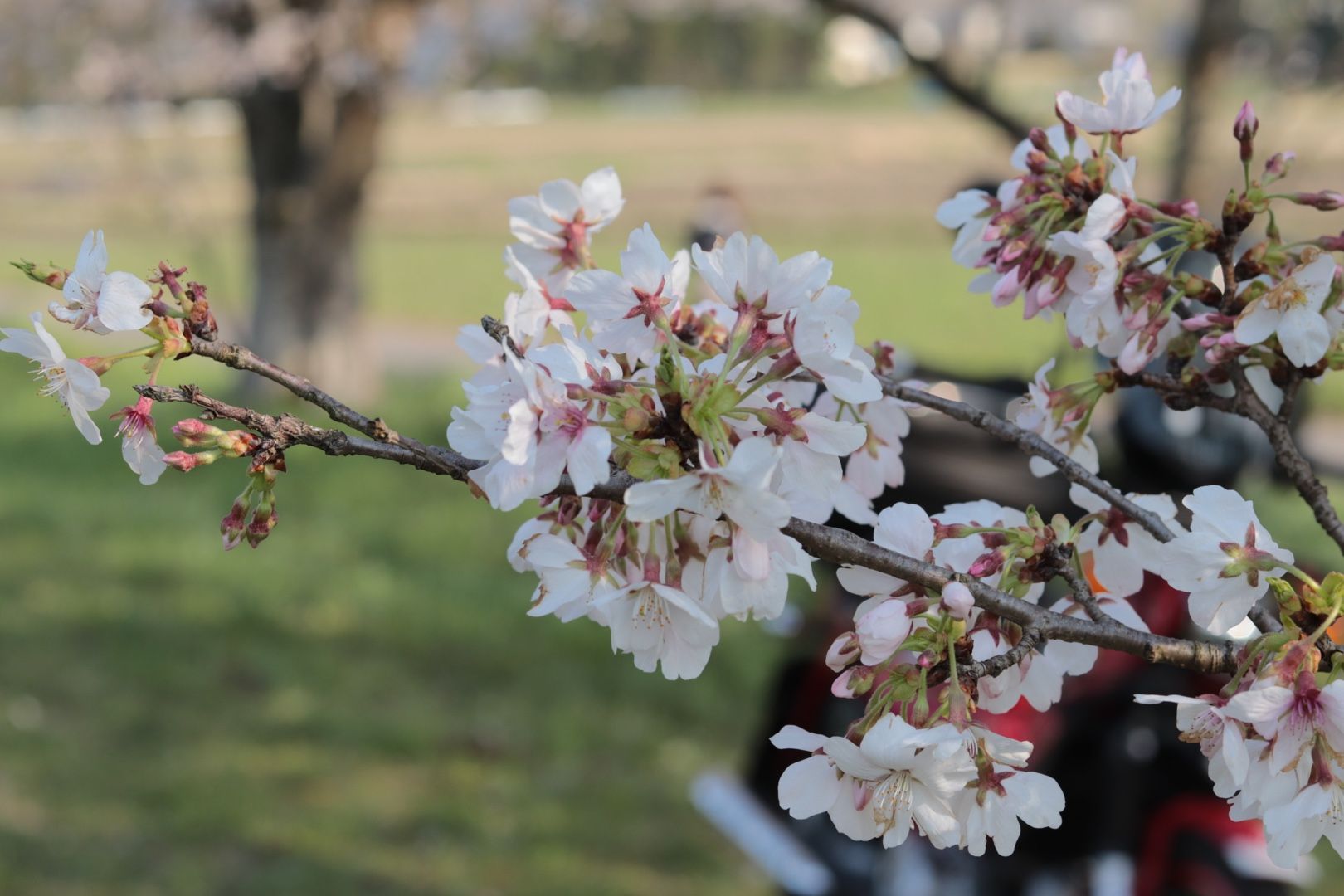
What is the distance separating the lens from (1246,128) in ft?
3.63

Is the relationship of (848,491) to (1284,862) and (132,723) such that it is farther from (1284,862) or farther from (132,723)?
(132,723)

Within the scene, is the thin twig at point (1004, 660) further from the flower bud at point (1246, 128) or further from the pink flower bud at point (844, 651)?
the flower bud at point (1246, 128)

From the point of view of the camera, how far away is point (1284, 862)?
2.91 ft

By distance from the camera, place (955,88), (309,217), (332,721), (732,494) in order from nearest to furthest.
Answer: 1. (732,494)
2. (955,88)
3. (332,721)
4. (309,217)

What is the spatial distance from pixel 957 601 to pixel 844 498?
0.23m

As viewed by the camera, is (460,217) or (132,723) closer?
(132,723)

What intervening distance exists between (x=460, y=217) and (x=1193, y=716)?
83.9ft

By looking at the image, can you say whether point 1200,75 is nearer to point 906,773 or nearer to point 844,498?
point 844,498

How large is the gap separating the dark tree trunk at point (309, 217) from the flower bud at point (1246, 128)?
813 centimetres

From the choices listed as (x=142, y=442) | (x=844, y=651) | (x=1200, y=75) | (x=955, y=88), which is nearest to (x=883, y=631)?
(x=844, y=651)

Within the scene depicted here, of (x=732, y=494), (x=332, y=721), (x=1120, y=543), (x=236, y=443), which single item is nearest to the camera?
(x=732, y=494)

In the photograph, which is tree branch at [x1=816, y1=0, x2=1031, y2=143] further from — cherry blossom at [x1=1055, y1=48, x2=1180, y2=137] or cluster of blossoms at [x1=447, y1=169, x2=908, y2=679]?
cluster of blossoms at [x1=447, y1=169, x2=908, y2=679]

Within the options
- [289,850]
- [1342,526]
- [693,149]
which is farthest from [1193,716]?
[693,149]

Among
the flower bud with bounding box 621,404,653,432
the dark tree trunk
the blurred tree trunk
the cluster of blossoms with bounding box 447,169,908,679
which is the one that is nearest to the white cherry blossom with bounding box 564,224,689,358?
the cluster of blossoms with bounding box 447,169,908,679
